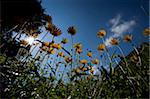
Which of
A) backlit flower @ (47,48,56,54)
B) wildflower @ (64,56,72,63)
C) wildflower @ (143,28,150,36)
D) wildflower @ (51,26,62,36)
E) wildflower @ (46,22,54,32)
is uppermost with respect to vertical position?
wildflower @ (46,22,54,32)

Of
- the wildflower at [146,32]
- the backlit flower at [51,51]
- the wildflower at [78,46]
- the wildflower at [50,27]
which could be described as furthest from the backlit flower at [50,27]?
the wildflower at [146,32]

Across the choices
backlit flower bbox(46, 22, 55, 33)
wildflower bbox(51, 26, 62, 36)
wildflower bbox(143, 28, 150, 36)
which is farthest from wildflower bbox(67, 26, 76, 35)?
wildflower bbox(143, 28, 150, 36)

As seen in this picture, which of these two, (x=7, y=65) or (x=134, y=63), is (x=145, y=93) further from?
(x=7, y=65)

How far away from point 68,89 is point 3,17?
148 centimetres

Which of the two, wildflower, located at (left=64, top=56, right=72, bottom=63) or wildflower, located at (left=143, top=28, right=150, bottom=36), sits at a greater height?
wildflower, located at (left=143, top=28, right=150, bottom=36)

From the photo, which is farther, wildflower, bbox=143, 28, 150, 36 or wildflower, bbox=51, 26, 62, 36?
wildflower, bbox=51, 26, 62, 36

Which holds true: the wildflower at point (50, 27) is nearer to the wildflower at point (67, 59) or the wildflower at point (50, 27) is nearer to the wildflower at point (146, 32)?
the wildflower at point (67, 59)

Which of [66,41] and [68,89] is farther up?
[66,41]

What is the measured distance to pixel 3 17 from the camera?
13.2 ft

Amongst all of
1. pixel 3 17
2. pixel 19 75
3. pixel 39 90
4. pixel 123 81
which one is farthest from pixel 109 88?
pixel 3 17

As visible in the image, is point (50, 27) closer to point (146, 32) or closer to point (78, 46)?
point (78, 46)

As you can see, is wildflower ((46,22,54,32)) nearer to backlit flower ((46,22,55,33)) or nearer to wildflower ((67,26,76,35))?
backlit flower ((46,22,55,33))

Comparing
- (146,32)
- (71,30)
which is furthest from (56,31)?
(146,32)

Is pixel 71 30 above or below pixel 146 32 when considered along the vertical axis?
above
